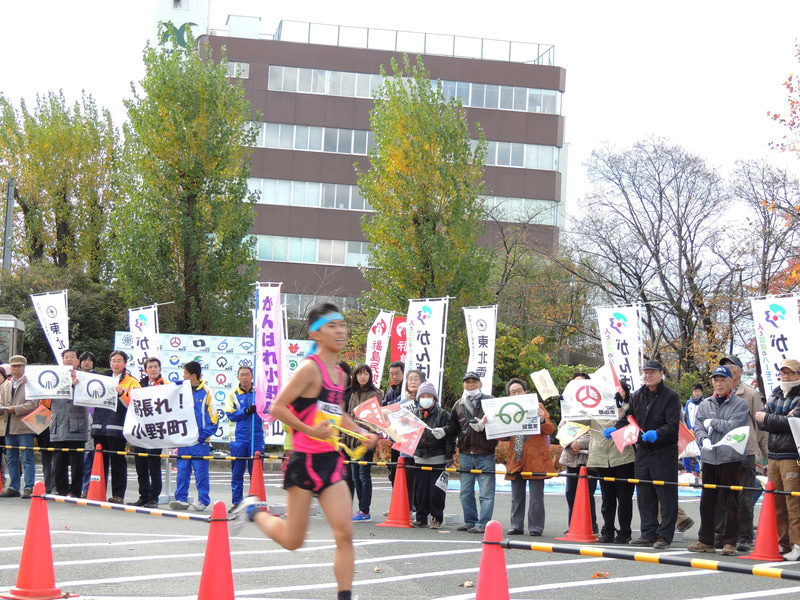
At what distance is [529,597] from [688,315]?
102 ft

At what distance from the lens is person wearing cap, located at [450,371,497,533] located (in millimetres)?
13398

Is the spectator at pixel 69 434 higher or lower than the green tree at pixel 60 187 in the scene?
lower

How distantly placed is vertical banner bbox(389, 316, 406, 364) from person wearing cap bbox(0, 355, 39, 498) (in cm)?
1118

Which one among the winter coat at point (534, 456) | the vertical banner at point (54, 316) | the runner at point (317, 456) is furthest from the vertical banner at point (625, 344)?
the runner at point (317, 456)

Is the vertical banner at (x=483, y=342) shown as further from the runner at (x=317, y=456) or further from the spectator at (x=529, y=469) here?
the runner at (x=317, y=456)

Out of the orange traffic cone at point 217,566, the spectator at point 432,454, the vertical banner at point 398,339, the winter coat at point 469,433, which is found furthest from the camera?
the vertical banner at point 398,339

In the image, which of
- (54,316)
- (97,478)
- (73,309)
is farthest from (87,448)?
(73,309)

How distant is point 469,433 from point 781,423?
13.0ft

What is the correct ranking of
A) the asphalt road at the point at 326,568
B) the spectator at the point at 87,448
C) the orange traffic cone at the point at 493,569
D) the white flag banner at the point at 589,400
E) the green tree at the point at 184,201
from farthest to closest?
1. the green tree at the point at 184,201
2. the spectator at the point at 87,448
3. the white flag banner at the point at 589,400
4. the asphalt road at the point at 326,568
5. the orange traffic cone at the point at 493,569

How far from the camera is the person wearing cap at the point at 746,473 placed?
1246cm

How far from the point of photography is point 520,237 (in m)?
45.9

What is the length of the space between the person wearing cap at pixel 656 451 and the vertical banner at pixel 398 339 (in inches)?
535

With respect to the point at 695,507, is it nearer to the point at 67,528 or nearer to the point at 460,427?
the point at 460,427

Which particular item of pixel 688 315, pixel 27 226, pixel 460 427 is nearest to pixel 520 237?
pixel 688 315
